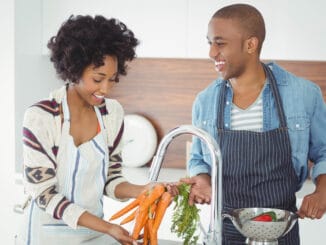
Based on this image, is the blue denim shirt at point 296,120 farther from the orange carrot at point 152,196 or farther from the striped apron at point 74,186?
the orange carrot at point 152,196

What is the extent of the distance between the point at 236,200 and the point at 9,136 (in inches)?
68.1

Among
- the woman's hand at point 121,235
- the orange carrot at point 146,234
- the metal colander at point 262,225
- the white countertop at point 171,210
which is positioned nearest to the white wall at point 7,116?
the white countertop at point 171,210

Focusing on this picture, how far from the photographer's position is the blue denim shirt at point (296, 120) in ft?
6.61

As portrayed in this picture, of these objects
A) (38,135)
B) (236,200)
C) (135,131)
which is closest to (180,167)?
(135,131)

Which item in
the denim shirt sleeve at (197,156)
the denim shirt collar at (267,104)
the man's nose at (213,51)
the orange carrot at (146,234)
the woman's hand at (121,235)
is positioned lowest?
the woman's hand at (121,235)

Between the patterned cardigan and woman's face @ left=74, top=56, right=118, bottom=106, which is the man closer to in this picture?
woman's face @ left=74, top=56, right=118, bottom=106

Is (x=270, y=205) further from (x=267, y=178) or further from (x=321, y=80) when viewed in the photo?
(x=321, y=80)

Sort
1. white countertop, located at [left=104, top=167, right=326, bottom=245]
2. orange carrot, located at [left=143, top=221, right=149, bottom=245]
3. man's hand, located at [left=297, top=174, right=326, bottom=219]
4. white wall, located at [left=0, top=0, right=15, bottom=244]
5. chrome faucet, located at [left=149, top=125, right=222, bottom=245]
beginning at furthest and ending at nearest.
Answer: white wall, located at [left=0, top=0, right=15, bottom=244], white countertop, located at [left=104, top=167, right=326, bottom=245], man's hand, located at [left=297, top=174, right=326, bottom=219], orange carrot, located at [left=143, top=221, right=149, bottom=245], chrome faucet, located at [left=149, top=125, right=222, bottom=245]

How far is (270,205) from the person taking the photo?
197 cm

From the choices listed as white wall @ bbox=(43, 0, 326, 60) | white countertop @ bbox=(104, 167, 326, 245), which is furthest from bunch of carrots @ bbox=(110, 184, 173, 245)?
white wall @ bbox=(43, 0, 326, 60)

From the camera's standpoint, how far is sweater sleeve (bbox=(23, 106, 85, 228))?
180 centimetres

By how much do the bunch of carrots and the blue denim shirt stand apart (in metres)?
0.41

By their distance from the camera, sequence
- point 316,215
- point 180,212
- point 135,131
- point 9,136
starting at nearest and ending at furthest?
1. point 180,212
2. point 316,215
3. point 9,136
4. point 135,131

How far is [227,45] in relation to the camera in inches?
78.2
